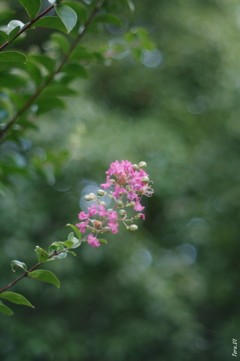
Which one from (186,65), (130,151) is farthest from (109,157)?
(186,65)

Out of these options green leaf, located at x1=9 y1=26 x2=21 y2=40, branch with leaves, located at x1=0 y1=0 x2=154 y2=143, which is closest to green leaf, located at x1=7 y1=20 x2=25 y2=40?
green leaf, located at x1=9 y1=26 x2=21 y2=40

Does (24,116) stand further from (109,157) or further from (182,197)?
(182,197)

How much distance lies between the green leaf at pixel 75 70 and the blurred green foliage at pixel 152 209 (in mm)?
1398

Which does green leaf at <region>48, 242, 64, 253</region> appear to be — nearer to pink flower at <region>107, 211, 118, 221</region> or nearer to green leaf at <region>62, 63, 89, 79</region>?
pink flower at <region>107, 211, 118, 221</region>

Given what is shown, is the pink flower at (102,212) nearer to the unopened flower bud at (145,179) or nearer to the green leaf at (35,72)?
the unopened flower bud at (145,179)

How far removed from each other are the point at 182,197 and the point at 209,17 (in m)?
2.02

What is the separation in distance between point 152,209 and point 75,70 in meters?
2.87

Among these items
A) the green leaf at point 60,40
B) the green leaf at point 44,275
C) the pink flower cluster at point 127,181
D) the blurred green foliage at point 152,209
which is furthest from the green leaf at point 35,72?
the blurred green foliage at point 152,209

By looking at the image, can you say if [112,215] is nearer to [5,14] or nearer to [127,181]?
[127,181]

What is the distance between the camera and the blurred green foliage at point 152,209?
2680 millimetres

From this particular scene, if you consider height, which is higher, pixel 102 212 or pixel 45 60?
pixel 45 60

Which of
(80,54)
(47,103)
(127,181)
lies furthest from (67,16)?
(47,103)

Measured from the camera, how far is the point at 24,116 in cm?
108

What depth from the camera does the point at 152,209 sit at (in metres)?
3.74
